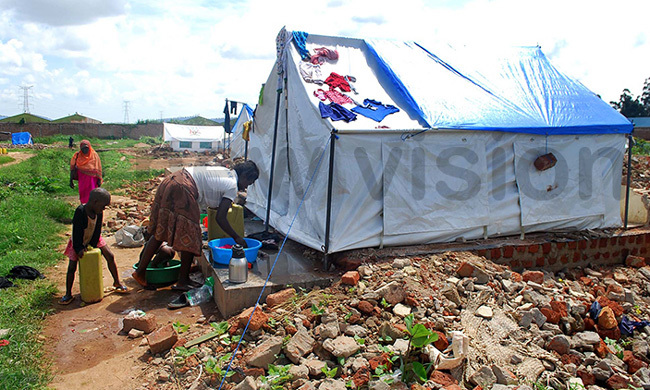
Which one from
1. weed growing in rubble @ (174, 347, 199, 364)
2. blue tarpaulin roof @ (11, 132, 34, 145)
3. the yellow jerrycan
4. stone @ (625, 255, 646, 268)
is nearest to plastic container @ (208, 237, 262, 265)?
the yellow jerrycan

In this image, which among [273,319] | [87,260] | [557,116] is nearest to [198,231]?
[87,260]

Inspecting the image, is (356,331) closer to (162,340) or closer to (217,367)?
(217,367)

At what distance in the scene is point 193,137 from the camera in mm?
27750

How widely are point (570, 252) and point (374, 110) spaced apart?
11.3 feet

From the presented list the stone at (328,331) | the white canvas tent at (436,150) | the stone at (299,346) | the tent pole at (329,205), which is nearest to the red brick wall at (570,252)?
the white canvas tent at (436,150)

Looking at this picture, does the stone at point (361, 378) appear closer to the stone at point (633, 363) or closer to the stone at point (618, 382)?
the stone at point (618, 382)

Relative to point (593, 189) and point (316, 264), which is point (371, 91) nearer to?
point (316, 264)

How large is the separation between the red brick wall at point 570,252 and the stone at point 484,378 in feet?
8.13

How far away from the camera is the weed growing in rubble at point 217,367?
3120mm

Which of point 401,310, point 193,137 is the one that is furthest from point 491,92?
point 193,137

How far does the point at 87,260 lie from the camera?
4.22m

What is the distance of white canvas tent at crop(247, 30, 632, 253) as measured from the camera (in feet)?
16.5

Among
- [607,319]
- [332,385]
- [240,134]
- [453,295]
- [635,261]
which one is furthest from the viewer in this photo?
[240,134]

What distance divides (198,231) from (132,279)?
1256 mm
